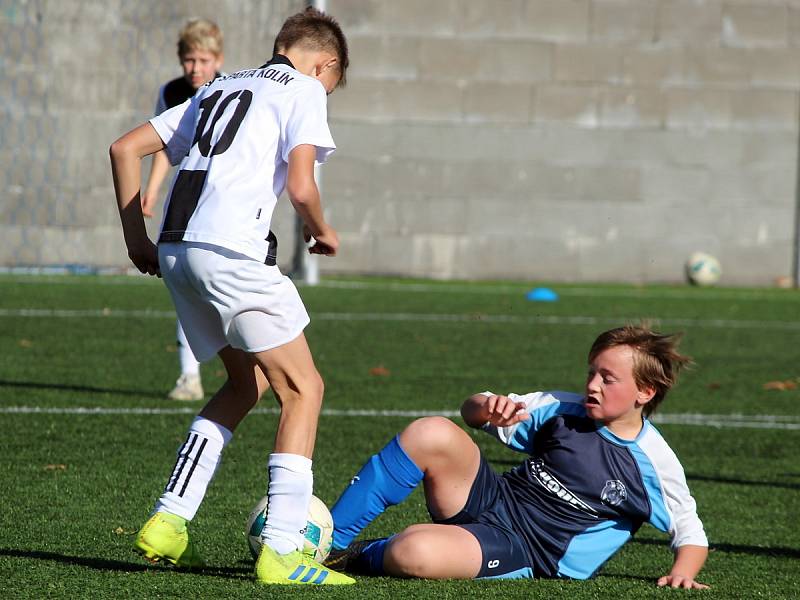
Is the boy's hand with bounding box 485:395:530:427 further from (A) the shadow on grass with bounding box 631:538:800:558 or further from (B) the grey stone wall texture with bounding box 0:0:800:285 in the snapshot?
(B) the grey stone wall texture with bounding box 0:0:800:285

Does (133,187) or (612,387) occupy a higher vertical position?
(133,187)

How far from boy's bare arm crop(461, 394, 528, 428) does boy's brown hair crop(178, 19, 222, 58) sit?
343 cm

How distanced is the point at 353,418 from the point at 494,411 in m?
3.09

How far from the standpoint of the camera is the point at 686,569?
3.61 m

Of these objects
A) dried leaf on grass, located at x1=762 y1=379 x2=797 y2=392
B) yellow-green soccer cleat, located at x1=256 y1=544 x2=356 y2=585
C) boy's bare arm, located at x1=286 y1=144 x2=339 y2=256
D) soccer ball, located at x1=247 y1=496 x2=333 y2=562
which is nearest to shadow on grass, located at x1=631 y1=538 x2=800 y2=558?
soccer ball, located at x1=247 y1=496 x2=333 y2=562

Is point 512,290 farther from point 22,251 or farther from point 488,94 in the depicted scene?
point 22,251

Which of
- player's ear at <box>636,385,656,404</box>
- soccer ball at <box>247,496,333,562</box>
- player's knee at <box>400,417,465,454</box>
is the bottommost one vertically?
soccer ball at <box>247,496,333,562</box>

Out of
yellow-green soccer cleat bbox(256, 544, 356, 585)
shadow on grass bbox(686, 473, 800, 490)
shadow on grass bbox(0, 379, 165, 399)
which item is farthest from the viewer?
shadow on grass bbox(0, 379, 165, 399)

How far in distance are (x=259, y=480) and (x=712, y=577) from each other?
1855 millimetres

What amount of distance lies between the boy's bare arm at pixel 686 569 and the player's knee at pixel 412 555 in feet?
2.04

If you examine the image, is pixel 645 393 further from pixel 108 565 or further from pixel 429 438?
pixel 108 565

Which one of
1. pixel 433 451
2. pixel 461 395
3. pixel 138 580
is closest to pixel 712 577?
pixel 433 451

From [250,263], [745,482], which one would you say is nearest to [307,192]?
[250,263]

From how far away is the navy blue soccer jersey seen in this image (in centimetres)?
369
